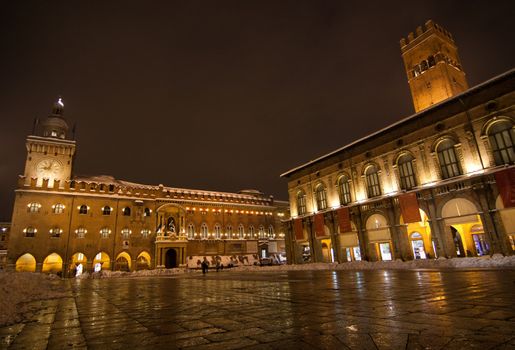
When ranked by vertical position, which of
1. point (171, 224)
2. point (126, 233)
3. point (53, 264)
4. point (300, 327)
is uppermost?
point (171, 224)

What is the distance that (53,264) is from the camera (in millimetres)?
39844

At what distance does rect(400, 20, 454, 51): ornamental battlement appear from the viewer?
37.2 m

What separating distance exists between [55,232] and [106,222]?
20.9 feet

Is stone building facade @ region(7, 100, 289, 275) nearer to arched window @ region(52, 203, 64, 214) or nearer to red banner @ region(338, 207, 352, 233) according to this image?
arched window @ region(52, 203, 64, 214)

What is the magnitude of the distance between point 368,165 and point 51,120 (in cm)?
4895

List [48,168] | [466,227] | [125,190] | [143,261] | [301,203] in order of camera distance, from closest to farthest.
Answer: [466,227], [301,203], [48,168], [143,261], [125,190]

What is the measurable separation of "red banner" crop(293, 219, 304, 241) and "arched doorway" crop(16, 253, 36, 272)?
34059 millimetres

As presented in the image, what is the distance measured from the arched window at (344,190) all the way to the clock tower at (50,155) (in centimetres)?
3924

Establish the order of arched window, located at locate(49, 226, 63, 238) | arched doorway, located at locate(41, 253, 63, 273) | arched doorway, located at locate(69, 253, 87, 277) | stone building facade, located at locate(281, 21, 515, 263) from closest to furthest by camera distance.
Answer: stone building facade, located at locate(281, 21, 515, 263), arched doorway, located at locate(41, 253, 63, 273), arched window, located at locate(49, 226, 63, 238), arched doorway, located at locate(69, 253, 87, 277)

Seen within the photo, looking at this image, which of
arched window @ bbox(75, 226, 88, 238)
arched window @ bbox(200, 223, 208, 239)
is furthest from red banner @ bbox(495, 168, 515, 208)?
arched window @ bbox(75, 226, 88, 238)

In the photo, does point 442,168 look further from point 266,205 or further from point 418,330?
point 266,205

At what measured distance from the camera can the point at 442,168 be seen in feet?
77.9

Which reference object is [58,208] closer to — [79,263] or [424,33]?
[79,263]

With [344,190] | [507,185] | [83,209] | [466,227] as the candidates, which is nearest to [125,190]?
[83,209]
